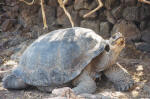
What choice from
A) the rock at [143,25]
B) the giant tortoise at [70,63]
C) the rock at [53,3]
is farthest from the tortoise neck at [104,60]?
the rock at [53,3]

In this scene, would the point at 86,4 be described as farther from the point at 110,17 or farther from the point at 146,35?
the point at 146,35

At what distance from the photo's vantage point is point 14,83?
4.10 meters

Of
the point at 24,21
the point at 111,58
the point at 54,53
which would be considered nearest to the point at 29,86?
the point at 54,53

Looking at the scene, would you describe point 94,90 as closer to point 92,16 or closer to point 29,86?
point 29,86

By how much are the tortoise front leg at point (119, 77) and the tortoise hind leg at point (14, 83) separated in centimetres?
138

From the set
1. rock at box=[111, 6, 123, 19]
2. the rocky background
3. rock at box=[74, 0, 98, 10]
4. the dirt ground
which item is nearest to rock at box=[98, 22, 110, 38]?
the rocky background

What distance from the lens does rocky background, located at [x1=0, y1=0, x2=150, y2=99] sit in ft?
16.4

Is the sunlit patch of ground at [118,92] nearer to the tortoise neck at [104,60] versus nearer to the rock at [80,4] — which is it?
the tortoise neck at [104,60]

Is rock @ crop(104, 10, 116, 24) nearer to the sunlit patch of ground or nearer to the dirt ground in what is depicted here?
the dirt ground

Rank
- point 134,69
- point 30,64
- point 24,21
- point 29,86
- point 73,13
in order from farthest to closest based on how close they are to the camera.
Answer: point 24,21 < point 73,13 < point 134,69 < point 29,86 < point 30,64

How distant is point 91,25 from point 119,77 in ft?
11.9

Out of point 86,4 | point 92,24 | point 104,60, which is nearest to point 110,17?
point 92,24

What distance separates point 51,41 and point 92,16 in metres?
3.55

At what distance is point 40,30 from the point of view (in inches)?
321
